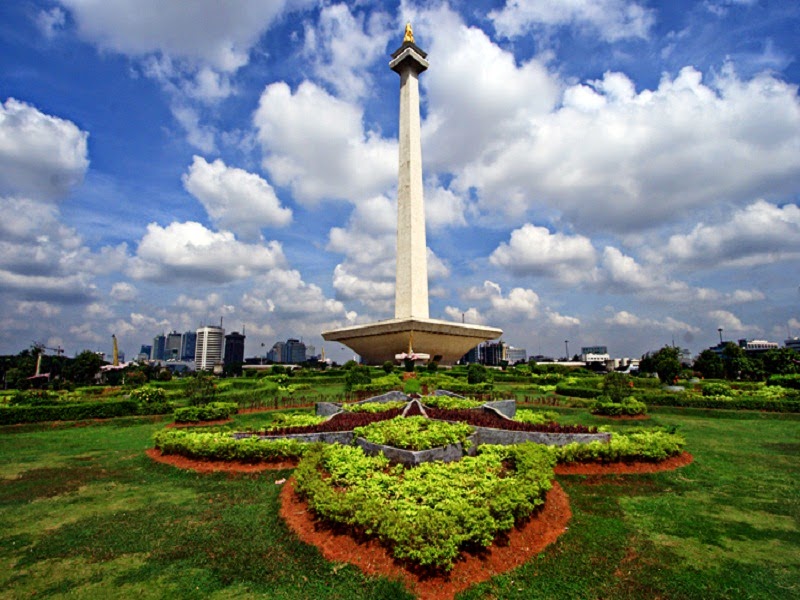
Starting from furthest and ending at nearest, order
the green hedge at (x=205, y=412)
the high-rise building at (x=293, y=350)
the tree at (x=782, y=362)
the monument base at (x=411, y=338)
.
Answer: the high-rise building at (x=293, y=350), the monument base at (x=411, y=338), the tree at (x=782, y=362), the green hedge at (x=205, y=412)

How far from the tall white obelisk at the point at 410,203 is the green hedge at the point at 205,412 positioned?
81.9 ft

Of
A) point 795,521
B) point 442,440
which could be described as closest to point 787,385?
point 795,521

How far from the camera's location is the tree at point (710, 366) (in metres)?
32.3

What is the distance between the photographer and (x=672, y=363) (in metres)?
24.2

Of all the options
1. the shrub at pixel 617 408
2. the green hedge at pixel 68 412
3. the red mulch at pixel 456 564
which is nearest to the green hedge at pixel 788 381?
the shrub at pixel 617 408

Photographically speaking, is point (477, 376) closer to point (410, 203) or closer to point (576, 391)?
point (576, 391)

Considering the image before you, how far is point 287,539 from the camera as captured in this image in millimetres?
5691

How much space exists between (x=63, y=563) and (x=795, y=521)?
31.2 feet

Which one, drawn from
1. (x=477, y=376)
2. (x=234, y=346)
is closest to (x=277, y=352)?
(x=234, y=346)

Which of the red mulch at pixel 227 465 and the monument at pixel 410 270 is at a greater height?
the monument at pixel 410 270

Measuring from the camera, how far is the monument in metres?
39.7

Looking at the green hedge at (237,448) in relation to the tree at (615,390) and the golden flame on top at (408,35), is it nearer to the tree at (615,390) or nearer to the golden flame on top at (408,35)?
the tree at (615,390)

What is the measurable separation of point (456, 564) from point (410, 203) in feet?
123

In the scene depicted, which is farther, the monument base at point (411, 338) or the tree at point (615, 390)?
the monument base at point (411, 338)
